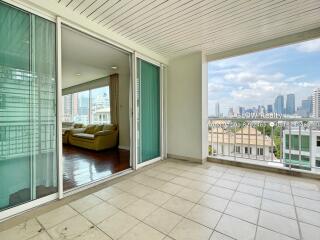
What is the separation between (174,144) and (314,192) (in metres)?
2.63

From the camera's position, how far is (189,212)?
191 centimetres

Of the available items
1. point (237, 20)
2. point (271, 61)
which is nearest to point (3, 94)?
point (237, 20)

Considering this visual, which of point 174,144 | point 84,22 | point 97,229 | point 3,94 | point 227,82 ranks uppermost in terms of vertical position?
point 84,22

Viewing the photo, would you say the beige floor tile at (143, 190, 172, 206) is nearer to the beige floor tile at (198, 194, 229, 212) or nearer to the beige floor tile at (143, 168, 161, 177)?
the beige floor tile at (198, 194, 229, 212)

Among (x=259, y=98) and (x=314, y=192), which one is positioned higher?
(x=259, y=98)

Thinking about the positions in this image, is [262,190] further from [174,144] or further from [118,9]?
[118,9]

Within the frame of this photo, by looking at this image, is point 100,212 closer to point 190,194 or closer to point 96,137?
point 190,194

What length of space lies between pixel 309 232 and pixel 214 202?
899 millimetres

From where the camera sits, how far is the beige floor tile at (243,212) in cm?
179

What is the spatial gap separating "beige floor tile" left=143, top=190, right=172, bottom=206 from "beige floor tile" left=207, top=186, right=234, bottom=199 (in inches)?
25.3

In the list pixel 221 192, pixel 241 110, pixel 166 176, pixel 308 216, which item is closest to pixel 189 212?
pixel 221 192

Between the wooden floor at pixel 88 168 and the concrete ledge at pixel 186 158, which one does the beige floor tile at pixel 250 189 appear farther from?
the wooden floor at pixel 88 168

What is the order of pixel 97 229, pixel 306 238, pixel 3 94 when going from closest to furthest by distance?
pixel 306 238, pixel 97 229, pixel 3 94

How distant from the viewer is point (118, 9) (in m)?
2.25
